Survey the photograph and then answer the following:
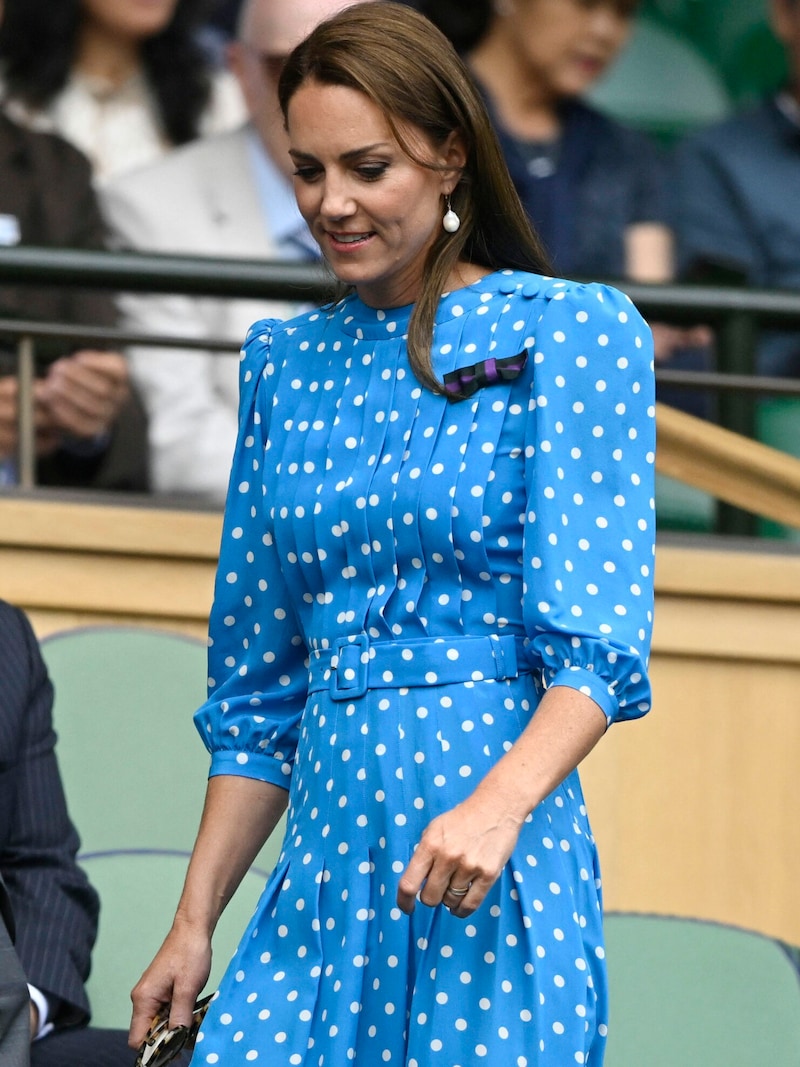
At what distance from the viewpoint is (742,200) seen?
3.92 m

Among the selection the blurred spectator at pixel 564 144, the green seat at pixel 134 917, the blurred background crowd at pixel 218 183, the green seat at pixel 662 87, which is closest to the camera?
the green seat at pixel 134 917

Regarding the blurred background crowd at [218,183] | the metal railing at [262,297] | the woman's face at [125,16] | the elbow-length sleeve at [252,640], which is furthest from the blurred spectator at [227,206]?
the elbow-length sleeve at [252,640]

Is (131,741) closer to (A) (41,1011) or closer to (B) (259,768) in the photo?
(A) (41,1011)

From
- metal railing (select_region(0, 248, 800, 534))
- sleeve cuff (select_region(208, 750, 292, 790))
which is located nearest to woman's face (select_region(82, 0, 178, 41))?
metal railing (select_region(0, 248, 800, 534))

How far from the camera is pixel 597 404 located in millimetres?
1573

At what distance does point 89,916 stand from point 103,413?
130cm

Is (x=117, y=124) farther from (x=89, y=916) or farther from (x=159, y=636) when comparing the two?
(x=89, y=916)

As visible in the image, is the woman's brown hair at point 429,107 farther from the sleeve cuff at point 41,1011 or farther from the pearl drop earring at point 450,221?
the sleeve cuff at point 41,1011

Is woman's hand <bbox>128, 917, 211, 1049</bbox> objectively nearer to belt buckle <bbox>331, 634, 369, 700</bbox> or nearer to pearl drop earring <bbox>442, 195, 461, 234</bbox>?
belt buckle <bbox>331, 634, 369, 700</bbox>

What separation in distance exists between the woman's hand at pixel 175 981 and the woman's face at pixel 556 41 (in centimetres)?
275

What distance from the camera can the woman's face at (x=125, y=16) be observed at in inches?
158

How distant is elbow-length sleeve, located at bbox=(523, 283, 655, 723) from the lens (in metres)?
1.51

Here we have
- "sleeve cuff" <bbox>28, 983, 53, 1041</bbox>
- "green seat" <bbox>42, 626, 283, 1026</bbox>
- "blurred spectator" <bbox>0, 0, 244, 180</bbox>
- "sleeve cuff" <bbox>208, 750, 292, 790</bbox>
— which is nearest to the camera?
"sleeve cuff" <bbox>208, 750, 292, 790</bbox>

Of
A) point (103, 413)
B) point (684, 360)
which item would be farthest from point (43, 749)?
point (684, 360)
